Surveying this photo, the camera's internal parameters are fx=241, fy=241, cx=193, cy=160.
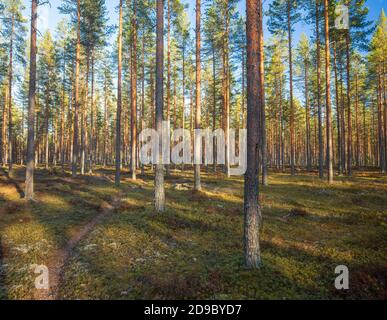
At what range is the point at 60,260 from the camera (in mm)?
7504

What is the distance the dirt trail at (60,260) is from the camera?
5758mm

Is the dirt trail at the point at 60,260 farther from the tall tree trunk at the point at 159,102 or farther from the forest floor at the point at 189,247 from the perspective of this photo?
the tall tree trunk at the point at 159,102

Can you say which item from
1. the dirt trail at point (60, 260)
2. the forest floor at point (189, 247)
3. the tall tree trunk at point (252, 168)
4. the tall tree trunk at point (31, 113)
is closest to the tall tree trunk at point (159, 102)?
the forest floor at point (189, 247)

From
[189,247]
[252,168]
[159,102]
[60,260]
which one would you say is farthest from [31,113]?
[252,168]

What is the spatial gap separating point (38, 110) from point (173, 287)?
41.1 meters

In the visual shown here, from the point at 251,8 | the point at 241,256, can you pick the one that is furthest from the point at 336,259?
the point at 251,8

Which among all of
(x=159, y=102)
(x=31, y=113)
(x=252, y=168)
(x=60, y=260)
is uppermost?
(x=31, y=113)

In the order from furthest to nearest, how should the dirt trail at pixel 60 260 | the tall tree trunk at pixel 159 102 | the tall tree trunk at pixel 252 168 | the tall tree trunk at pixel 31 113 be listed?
the tall tree trunk at pixel 31 113 → the tall tree trunk at pixel 159 102 → the tall tree trunk at pixel 252 168 → the dirt trail at pixel 60 260

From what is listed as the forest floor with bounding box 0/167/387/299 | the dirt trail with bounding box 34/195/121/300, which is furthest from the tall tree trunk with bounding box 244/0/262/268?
the dirt trail with bounding box 34/195/121/300

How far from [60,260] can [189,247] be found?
4113 millimetres

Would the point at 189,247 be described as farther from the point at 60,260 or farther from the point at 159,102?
the point at 159,102

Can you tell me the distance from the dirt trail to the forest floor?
0.03 m

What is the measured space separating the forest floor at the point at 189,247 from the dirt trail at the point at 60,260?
34mm

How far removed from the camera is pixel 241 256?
24.1 feet
